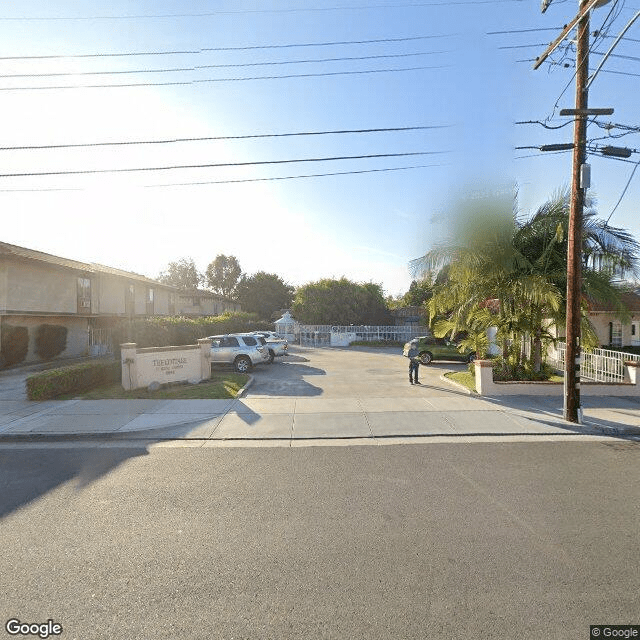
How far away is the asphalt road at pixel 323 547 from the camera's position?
305cm

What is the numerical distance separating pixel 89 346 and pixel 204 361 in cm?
1525

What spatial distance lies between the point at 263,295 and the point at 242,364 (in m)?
40.8

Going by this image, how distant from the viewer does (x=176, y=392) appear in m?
11.9

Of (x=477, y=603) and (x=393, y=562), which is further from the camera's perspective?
(x=393, y=562)

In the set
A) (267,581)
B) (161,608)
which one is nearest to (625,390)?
(267,581)

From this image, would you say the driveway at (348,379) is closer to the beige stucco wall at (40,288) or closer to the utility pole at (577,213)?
the utility pole at (577,213)

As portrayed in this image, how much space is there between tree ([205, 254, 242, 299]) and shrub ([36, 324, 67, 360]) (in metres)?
46.4

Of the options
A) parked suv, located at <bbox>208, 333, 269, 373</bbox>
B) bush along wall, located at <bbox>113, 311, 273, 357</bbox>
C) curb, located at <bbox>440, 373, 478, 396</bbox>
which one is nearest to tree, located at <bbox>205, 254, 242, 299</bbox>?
bush along wall, located at <bbox>113, 311, 273, 357</bbox>

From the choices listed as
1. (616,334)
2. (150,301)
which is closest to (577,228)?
(616,334)

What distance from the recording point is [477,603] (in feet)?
10.5

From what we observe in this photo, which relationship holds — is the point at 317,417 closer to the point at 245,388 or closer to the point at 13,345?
the point at 245,388

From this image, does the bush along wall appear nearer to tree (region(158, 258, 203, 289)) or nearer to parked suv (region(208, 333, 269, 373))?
parked suv (region(208, 333, 269, 373))

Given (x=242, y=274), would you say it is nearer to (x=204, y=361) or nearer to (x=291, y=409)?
(x=204, y=361)

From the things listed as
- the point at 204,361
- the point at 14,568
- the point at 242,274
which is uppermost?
→ the point at 242,274
